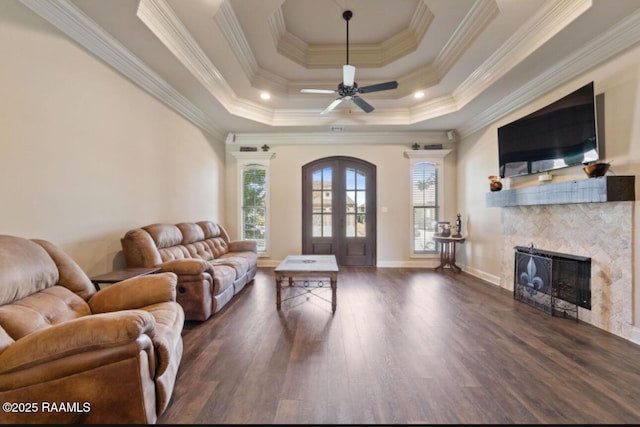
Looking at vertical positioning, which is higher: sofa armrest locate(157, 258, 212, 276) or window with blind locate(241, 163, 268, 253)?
window with blind locate(241, 163, 268, 253)

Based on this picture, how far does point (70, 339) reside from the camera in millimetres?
1270

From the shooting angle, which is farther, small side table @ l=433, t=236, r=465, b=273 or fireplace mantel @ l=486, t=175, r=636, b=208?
small side table @ l=433, t=236, r=465, b=273

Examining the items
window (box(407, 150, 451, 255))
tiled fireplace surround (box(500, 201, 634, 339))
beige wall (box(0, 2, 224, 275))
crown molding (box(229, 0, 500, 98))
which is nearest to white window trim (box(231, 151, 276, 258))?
crown molding (box(229, 0, 500, 98))

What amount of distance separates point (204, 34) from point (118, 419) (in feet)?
11.6

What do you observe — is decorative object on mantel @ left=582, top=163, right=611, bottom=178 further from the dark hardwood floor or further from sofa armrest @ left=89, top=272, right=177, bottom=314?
sofa armrest @ left=89, top=272, right=177, bottom=314

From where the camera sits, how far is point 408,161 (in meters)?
6.07

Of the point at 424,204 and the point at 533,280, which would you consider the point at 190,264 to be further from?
the point at 424,204

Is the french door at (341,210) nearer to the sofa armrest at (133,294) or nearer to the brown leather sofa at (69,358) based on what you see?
the sofa armrest at (133,294)

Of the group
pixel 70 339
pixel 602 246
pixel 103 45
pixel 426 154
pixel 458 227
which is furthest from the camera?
pixel 426 154

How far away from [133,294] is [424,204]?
222 inches

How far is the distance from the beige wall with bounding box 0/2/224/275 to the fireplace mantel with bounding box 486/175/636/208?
198 inches

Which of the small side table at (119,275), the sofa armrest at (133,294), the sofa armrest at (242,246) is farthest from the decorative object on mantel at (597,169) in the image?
the sofa armrest at (242,246)

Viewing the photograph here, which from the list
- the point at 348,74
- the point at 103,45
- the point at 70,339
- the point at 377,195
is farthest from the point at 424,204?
the point at 70,339

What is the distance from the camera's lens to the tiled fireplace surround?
260 cm
